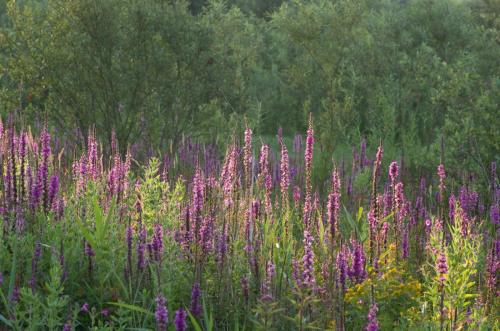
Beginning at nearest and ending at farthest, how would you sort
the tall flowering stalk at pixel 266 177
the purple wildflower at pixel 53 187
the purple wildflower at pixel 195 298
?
the purple wildflower at pixel 195 298, the tall flowering stalk at pixel 266 177, the purple wildflower at pixel 53 187

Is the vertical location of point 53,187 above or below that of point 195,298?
above

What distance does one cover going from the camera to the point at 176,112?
981 cm

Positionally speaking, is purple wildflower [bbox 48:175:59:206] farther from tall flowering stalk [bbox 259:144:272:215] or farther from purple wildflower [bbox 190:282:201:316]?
purple wildflower [bbox 190:282:201:316]

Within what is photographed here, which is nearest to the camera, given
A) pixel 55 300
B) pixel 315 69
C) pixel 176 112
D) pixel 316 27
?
pixel 55 300

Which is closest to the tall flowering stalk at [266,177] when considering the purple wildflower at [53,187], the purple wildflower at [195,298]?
the purple wildflower at [195,298]

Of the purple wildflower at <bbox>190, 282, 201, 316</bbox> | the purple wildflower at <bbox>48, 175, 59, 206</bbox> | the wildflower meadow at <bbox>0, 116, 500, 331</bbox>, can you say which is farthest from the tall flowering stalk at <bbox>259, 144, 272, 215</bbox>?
the purple wildflower at <bbox>48, 175, 59, 206</bbox>

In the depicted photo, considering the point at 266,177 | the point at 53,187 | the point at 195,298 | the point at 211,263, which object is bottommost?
the point at 211,263

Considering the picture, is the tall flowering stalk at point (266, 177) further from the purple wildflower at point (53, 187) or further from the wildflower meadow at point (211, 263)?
the purple wildflower at point (53, 187)

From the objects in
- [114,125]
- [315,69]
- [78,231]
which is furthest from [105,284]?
[315,69]

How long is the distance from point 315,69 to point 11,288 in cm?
1711

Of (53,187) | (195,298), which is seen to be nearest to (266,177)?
(195,298)

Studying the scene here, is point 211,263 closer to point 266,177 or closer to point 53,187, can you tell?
point 266,177

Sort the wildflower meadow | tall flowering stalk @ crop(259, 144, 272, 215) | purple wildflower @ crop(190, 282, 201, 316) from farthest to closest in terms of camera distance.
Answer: tall flowering stalk @ crop(259, 144, 272, 215) < the wildflower meadow < purple wildflower @ crop(190, 282, 201, 316)

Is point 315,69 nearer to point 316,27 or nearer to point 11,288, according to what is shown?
point 316,27
